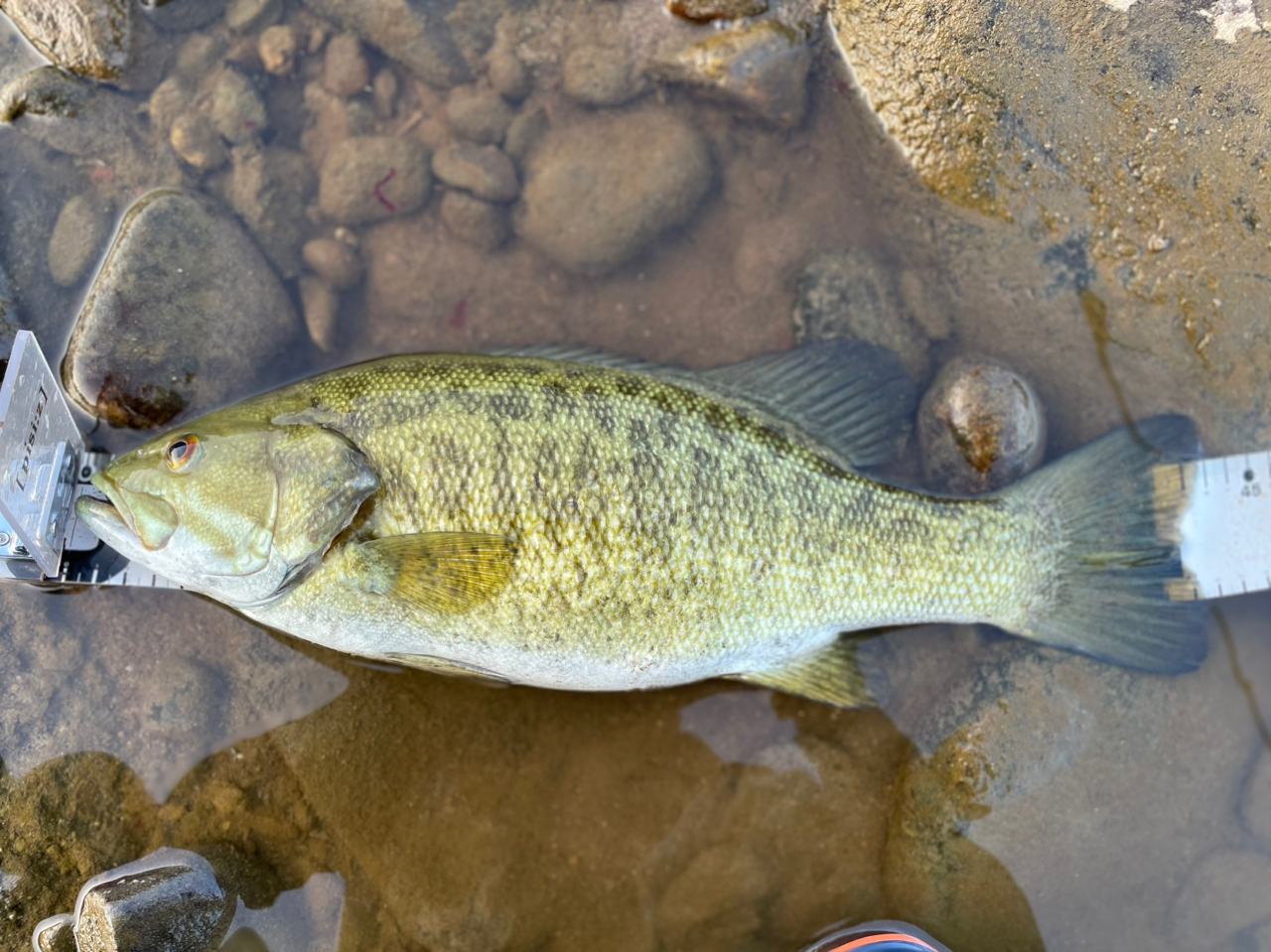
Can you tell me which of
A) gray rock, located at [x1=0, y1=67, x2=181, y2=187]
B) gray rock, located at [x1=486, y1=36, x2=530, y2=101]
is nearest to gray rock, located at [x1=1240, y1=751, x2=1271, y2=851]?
gray rock, located at [x1=486, y1=36, x2=530, y2=101]

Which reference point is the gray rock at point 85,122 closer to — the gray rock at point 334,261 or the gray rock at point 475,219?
the gray rock at point 334,261

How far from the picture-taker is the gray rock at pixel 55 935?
288 centimetres

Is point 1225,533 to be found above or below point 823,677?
above

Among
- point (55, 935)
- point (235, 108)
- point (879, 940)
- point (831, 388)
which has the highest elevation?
point (235, 108)

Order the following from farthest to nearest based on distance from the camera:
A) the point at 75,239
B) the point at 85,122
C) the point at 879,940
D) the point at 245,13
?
the point at 245,13 < the point at 85,122 < the point at 75,239 < the point at 879,940

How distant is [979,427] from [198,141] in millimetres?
3712

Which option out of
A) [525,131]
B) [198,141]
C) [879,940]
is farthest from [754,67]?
[879,940]

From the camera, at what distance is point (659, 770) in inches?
132

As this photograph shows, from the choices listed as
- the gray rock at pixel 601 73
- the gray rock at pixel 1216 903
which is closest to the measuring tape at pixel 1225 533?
the gray rock at pixel 1216 903

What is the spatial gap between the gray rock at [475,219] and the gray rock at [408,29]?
62 cm

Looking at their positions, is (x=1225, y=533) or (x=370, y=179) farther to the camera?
(x=370, y=179)

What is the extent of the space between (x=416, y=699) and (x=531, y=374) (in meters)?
1.50

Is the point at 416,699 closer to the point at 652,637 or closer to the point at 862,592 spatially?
the point at 652,637

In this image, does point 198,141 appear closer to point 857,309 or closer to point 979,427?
point 857,309
